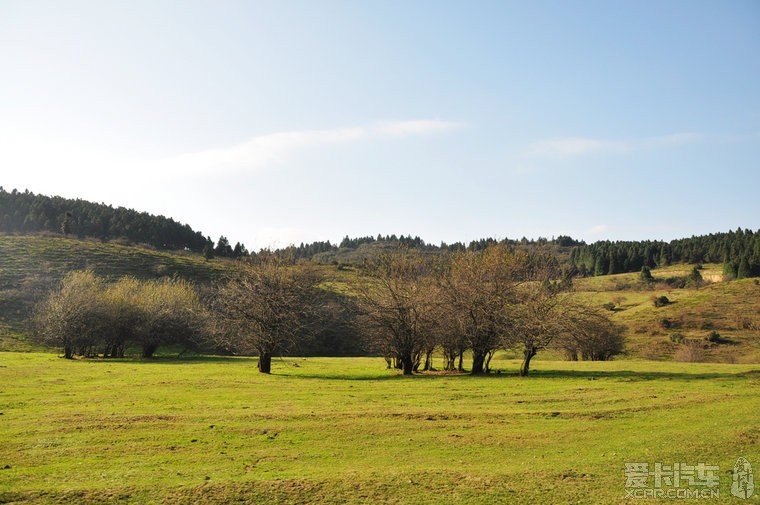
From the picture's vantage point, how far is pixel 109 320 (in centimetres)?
7381

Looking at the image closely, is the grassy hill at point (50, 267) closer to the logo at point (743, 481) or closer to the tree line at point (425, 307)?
the tree line at point (425, 307)

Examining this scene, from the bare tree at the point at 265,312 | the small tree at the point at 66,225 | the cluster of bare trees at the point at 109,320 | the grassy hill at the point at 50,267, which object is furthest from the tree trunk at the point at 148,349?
the small tree at the point at 66,225

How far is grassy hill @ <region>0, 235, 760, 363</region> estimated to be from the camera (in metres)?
90.2

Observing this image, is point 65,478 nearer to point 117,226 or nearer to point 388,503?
point 388,503

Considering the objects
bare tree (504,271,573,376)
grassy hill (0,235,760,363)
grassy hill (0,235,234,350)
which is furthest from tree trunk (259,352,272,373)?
grassy hill (0,235,234,350)

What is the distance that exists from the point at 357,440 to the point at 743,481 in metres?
12.4

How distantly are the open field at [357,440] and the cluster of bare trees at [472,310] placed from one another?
36.4 feet

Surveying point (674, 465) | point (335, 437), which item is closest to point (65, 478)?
point (335, 437)

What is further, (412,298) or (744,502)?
(412,298)

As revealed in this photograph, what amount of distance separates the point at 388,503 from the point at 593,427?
12.5 meters

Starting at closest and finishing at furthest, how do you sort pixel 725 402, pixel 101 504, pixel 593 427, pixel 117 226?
pixel 101 504, pixel 593 427, pixel 725 402, pixel 117 226

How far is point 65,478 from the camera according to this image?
15.1 meters

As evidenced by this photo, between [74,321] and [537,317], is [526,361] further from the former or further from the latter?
[74,321]

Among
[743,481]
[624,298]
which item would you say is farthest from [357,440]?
[624,298]
